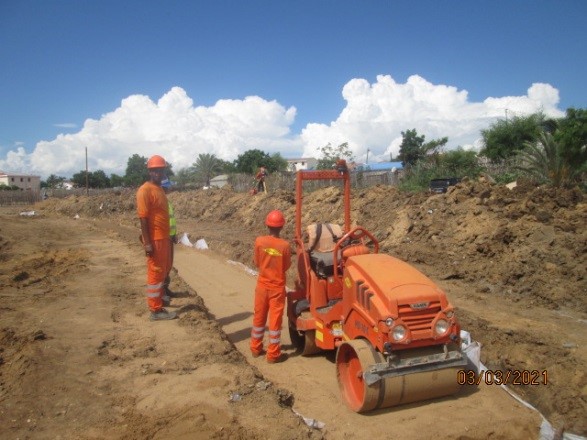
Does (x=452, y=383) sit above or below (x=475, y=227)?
below

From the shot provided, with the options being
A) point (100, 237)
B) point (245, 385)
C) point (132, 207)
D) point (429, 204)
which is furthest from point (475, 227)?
point (132, 207)

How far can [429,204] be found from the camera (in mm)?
12320

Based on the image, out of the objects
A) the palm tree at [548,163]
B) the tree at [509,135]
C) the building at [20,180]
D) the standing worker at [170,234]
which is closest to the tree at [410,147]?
the tree at [509,135]

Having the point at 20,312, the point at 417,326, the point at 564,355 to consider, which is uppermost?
the point at 417,326

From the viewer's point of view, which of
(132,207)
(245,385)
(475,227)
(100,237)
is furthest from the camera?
(132,207)

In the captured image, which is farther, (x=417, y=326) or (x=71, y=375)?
(x=71, y=375)

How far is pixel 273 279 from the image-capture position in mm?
5055

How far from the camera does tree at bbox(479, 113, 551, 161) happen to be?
2694 centimetres

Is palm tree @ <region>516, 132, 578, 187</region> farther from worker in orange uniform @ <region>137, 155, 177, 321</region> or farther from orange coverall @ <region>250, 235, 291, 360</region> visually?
worker in orange uniform @ <region>137, 155, 177, 321</region>

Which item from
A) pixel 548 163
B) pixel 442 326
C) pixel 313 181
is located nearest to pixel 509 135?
pixel 313 181

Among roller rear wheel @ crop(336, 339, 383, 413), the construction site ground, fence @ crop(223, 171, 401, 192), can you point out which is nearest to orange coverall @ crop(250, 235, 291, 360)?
the construction site ground

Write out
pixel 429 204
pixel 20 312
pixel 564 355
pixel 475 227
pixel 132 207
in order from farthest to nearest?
1. pixel 132 207
2. pixel 429 204
3. pixel 475 227
4. pixel 20 312
5. pixel 564 355

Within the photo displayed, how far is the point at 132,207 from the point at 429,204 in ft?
78.1

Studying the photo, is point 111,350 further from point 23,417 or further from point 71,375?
point 23,417
